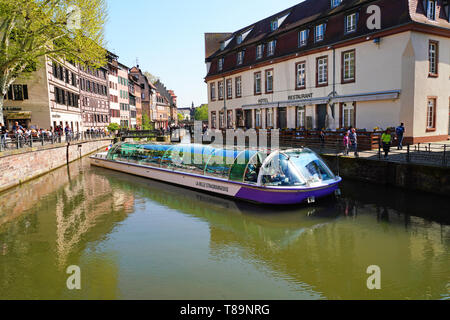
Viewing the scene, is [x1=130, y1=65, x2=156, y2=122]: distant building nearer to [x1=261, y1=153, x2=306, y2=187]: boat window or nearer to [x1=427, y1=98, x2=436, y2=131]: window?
[x1=427, y1=98, x2=436, y2=131]: window

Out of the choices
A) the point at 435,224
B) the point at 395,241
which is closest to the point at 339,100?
the point at 435,224

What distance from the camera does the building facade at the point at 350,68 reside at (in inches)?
798

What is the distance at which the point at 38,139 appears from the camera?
21234 mm

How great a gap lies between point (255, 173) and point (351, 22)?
1627 centimetres

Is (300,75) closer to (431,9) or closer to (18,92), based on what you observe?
(431,9)

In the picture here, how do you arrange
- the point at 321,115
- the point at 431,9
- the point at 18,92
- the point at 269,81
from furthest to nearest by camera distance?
the point at 269,81 → the point at 18,92 → the point at 321,115 → the point at 431,9

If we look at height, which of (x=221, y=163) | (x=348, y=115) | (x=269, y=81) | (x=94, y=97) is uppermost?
(x=94, y=97)

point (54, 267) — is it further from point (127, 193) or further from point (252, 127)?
point (252, 127)

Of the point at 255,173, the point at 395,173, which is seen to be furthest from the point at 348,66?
the point at 255,173

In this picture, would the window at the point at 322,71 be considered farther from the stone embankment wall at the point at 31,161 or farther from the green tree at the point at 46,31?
the stone embankment wall at the point at 31,161

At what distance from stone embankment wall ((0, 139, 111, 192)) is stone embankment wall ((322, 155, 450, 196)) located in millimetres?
15869

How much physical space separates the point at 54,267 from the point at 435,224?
1076cm

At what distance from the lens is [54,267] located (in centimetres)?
806

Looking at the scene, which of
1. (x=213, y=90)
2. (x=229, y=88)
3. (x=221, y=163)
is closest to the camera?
(x=221, y=163)
